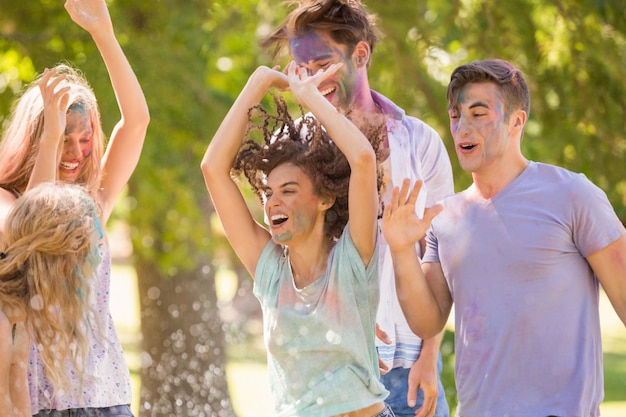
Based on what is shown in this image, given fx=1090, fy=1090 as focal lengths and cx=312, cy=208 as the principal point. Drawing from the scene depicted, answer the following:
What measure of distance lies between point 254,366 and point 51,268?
13.6m

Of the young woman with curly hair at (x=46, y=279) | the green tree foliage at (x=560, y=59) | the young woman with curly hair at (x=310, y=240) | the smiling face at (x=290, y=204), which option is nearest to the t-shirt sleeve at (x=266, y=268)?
the young woman with curly hair at (x=310, y=240)

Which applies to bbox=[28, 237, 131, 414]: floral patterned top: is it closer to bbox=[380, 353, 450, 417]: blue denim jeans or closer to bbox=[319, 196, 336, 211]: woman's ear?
bbox=[319, 196, 336, 211]: woman's ear

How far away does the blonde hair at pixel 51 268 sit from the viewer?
10.2 ft

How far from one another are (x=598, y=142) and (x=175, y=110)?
263cm

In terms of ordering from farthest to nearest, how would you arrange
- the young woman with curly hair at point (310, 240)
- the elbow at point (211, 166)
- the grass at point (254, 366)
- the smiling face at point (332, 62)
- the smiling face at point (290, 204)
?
the grass at point (254, 366)
the smiling face at point (332, 62)
the elbow at point (211, 166)
the smiling face at point (290, 204)
the young woman with curly hair at point (310, 240)

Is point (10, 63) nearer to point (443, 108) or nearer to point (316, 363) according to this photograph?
point (443, 108)

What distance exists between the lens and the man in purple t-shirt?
3.07 meters

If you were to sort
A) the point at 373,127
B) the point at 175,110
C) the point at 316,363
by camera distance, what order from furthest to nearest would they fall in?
the point at 175,110 → the point at 373,127 → the point at 316,363

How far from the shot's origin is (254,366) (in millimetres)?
16594

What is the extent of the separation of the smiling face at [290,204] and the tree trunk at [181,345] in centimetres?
600

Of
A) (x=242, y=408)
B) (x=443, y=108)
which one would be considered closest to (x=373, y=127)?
(x=443, y=108)

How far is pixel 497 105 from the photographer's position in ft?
10.8

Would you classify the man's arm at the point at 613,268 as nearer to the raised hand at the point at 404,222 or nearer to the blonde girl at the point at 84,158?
the raised hand at the point at 404,222

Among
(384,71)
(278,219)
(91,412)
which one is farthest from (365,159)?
(384,71)
